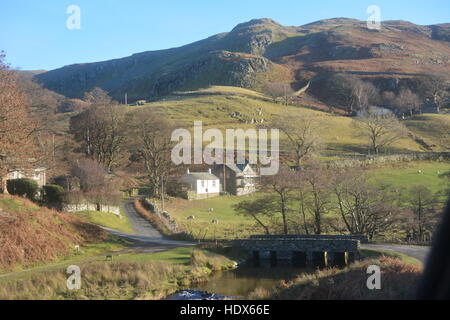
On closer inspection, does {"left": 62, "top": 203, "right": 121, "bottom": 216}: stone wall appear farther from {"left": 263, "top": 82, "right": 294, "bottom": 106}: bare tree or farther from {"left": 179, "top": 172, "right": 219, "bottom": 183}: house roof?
{"left": 263, "top": 82, "right": 294, "bottom": 106}: bare tree

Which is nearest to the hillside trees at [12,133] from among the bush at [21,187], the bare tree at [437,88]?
the bush at [21,187]

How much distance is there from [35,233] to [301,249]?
1913 centimetres

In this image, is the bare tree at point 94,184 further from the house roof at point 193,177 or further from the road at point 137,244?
the house roof at point 193,177

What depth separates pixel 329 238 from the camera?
34875 millimetres

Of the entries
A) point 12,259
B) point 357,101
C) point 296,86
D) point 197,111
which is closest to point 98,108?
point 12,259

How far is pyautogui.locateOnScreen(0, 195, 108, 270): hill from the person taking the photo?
27.8 meters

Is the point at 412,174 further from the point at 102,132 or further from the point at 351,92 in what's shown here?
the point at 351,92

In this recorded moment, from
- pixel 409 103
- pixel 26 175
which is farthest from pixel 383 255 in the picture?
pixel 409 103

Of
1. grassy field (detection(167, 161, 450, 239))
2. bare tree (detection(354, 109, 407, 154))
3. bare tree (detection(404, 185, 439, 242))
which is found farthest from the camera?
bare tree (detection(354, 109, 407, 154))

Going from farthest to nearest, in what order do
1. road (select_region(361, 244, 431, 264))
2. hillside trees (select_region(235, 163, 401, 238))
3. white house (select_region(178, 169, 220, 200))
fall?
white house (select_region(178, 169, 220, 200)), hillside trees (select_region(235, 163, 401, 238)), road (select_region(361, 244, 431, 264))

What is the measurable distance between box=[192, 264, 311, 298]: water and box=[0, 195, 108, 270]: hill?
1081 centimetres

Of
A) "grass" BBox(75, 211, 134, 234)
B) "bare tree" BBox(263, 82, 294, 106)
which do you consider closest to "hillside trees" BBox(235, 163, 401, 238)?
"grass" BBox(75, 211, 134, 234)

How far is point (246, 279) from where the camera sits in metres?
28.5
